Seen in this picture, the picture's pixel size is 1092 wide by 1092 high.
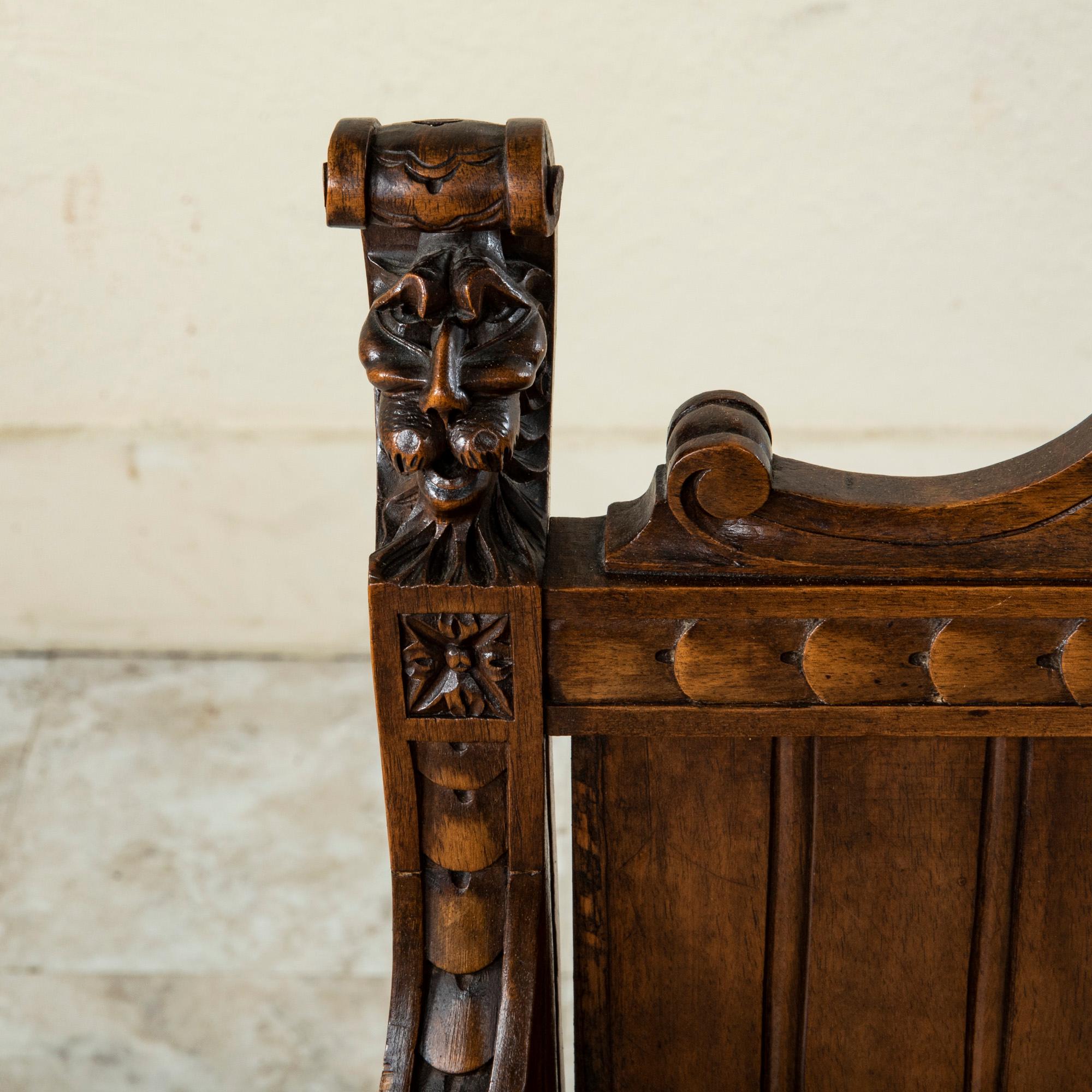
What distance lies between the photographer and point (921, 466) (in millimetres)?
2244

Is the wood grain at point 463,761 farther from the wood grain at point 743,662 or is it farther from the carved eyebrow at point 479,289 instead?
the carved eyebrow at point 479,289

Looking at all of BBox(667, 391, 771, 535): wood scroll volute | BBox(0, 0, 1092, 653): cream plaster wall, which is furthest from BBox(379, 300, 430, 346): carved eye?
BBox(0, 0, 1092, 653): cream plaster wall

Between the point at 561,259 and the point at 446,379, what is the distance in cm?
157

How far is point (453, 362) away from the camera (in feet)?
1.91

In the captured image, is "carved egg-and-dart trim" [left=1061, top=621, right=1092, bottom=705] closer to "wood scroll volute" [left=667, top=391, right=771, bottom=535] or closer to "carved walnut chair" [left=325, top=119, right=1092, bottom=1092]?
"carved walnut chair" [left=325, top=119, right=1092, bottom=1092]

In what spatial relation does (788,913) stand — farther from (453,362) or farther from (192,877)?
(192,877)

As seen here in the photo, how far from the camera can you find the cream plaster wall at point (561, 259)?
1.96 meters

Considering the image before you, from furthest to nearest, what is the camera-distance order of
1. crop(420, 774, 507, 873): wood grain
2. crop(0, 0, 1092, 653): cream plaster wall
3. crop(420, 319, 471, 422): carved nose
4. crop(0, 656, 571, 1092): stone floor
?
crop(0, 0, 1092, 653): cream plaster wall → crop(0, 656, 571, 1092): stone floor → crop(420, 774, 507, 873): wood grain → crop(420, 319, 471, 422): carved nose

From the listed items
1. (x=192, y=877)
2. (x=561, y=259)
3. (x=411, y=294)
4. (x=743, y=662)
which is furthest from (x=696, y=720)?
(x=561, y=259)

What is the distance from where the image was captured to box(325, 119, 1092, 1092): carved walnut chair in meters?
0.59

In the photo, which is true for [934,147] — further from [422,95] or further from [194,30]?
[194,30]

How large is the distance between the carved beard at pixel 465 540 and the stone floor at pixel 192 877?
1136mm

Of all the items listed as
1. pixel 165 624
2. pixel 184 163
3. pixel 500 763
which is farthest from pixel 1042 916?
pixel 165 624

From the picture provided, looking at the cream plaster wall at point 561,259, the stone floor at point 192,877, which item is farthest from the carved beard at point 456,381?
the cream plaster wall at point 561,259
